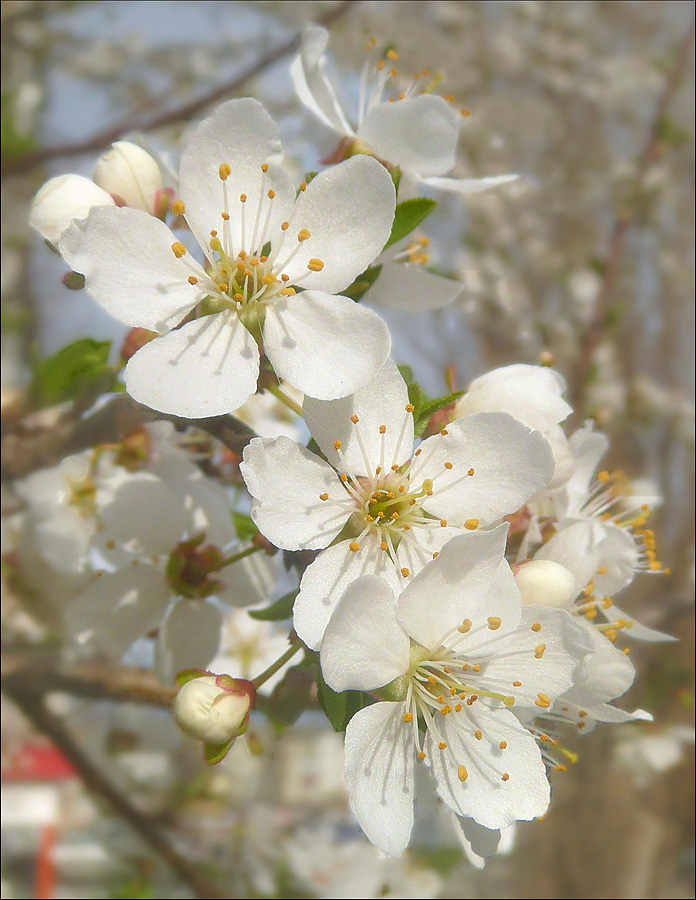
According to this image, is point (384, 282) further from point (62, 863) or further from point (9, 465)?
point (62, 863)

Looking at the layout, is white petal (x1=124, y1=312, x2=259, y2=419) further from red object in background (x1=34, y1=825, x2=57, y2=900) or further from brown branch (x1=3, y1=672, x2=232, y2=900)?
red object in background (x1=34, y1=825, x2=57, y2=900)

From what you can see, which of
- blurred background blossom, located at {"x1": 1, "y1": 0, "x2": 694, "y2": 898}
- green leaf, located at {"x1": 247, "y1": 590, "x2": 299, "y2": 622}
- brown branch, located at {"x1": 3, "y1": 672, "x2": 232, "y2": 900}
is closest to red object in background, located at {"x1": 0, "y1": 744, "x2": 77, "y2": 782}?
blurred background blossom, located at {"x1": 1, "y1": 0, "x2": 694, "y2": 898}

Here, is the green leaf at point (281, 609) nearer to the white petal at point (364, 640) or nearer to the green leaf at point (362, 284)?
the white petal at point (364, 640)

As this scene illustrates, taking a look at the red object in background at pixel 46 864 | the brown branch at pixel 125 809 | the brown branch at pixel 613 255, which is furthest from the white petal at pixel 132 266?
the brown branch at pixel 613 255

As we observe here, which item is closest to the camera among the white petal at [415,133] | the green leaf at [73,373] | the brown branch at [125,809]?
the white petal at [415,133]

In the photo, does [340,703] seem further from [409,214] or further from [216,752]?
[409,214]

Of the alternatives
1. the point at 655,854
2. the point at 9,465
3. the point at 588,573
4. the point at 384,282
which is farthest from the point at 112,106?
the point at 655,854

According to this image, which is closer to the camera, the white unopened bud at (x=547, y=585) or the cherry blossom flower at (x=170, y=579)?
the white unopened bud at (x=547, y=585)
